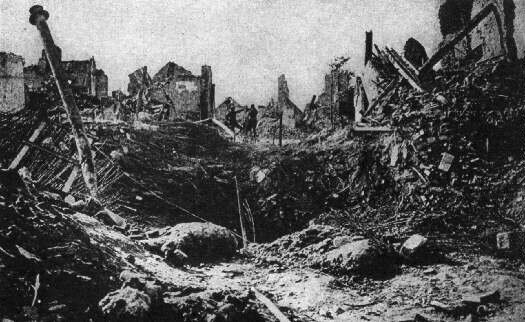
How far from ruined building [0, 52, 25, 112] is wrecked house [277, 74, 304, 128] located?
72.5 ft

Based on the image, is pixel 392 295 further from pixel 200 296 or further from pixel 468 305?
pixel 200 296

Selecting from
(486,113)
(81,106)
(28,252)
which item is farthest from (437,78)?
(81,106)

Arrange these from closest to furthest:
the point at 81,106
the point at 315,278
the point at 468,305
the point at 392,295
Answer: the point at 468,305 → the point at 392,295 → the point at 315,278 → the point at 81,106

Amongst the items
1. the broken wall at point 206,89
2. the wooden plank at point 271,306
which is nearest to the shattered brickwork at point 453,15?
the wooden plank at point 271,306

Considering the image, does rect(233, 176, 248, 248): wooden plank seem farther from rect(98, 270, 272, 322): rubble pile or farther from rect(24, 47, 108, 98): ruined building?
rect(24, 47, 108, 98): ruined building

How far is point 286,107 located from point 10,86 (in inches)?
977

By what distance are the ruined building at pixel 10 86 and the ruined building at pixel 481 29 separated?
10984mm

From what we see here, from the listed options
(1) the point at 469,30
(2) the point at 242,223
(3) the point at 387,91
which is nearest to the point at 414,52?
(3) the point at 387,91

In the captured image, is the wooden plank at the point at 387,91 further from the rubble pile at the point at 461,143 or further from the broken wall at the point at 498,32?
the broken wall at the point at 498,32

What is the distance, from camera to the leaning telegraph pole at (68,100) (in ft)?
20.7

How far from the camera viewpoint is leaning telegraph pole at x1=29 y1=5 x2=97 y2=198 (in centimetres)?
631

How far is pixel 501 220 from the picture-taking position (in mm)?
6090

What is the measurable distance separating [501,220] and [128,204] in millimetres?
6828

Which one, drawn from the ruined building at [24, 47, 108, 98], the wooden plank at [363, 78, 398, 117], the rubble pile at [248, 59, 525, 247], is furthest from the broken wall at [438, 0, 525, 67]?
Answer: the ruined building at [24, 47, 108, 98]
